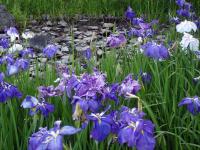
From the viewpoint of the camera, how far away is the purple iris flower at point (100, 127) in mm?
1528

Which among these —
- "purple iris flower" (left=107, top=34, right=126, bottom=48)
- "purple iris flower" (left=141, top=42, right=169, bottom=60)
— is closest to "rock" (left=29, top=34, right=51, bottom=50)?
"purple iris flower" (left=107, top=34, right=126, bottom=48)

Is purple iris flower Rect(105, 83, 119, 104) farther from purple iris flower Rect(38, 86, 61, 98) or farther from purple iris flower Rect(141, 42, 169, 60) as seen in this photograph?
purple iris flower Rect(141, 42, 169, 60)

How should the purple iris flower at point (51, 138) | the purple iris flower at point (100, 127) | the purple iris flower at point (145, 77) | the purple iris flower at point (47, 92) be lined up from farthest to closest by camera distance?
1. the purple iris flower at point (145, 77)
2. the purple iris flower at point (47, 92)
3. the purple iris flower at point (100, 127)
4. the purple iris flower at point (51, 138)

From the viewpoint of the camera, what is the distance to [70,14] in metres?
7.22

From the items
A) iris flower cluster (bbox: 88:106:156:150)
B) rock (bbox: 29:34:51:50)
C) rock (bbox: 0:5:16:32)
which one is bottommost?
rock (bbox: 29:34:51:50)

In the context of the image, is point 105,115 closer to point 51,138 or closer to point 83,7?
point 51,138

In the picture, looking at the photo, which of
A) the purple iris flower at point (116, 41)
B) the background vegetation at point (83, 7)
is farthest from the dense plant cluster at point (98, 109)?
the background vegetation at point (83, 7)

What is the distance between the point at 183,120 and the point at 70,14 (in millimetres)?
5165

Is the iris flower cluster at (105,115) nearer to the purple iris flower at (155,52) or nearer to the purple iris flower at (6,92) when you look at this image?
the purple iris flower at (6,92)

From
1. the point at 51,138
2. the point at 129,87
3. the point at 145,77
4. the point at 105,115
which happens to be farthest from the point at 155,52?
the point at 51,138

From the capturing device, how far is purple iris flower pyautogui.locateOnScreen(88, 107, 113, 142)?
153 centimetres

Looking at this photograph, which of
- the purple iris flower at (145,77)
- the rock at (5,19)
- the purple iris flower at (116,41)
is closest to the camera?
the purple iris flower at (145,77)

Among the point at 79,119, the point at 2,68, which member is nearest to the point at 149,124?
the point at 79,119

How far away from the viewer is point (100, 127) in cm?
154
